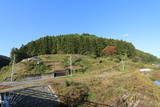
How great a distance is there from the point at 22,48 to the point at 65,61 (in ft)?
74.8

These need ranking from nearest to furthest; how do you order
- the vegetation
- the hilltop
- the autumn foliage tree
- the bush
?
the bush < the hilltop < the vegetation < the autumn foliage tree

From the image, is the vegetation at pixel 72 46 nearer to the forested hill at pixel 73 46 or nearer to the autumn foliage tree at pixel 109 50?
the forested hill at pixel 73 46

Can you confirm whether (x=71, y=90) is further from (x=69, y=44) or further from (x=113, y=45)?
(x=113, y=45)

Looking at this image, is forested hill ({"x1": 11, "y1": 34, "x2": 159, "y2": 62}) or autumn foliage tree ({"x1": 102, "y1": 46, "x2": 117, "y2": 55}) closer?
forested hill ({"x1": 11, "y1": 34, "x2": 159, "y2": 62})

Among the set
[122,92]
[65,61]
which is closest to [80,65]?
[65,61]

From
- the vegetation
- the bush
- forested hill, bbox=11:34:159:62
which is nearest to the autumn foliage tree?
forested hill, bbox=11:34:159:62

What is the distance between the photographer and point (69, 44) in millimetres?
73562

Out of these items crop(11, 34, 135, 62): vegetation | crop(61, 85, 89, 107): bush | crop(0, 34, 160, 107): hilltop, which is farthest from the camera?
crop(11, 34, 135, 62): vegetation

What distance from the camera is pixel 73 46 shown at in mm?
73062

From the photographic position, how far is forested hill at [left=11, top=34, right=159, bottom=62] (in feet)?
231

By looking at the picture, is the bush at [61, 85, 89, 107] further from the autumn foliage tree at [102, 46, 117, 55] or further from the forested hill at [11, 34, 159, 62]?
the autumn foliage tree at [102, 46, 117, 55]

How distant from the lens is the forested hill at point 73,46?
70.5m

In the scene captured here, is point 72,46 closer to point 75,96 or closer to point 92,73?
point 92,73

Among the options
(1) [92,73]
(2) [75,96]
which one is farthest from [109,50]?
(2) [75,96]
